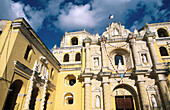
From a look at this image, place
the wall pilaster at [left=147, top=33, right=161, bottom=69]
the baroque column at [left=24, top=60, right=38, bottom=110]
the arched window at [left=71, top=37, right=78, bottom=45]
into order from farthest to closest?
the arched window at [left=71, top=37, right=78, bottom=45], the wall pilaster at [left=147, top=33, right=161, bottom=69], the baroque column at [left=24, top=60, right=38, bottom=110]

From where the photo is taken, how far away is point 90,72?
14906mm

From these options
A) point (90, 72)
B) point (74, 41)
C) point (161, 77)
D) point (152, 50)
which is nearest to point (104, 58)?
point (90, 72)

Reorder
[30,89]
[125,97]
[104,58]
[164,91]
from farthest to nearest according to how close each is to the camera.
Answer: [104,58]
[125,97]
[164,91]
[30,89]

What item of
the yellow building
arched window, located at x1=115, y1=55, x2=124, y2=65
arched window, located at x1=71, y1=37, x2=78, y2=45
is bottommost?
the yellow building

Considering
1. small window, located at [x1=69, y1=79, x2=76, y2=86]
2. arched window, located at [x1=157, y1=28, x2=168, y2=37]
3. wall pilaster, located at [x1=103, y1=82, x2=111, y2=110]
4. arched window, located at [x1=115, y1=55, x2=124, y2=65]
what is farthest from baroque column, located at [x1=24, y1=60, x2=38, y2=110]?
arched window, located at [x1=157, y1=28, x2=168, y2=37]

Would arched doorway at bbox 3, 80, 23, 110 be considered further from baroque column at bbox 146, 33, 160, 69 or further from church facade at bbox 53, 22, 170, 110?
baroque column at bbox 146, 33, 160, 69

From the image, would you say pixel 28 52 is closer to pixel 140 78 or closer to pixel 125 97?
pixel 125 97

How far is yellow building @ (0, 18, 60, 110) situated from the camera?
764cm

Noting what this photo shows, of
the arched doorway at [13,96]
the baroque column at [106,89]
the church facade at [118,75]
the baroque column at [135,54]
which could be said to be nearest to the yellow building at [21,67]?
the arched doorway at [13,96]

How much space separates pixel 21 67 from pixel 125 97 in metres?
11.8

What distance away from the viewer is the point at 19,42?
8.92m

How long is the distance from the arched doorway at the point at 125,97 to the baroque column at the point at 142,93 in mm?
835

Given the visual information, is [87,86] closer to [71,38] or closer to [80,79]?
[80,79]

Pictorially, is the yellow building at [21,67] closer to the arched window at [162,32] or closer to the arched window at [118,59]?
the arched window at [118,59]
